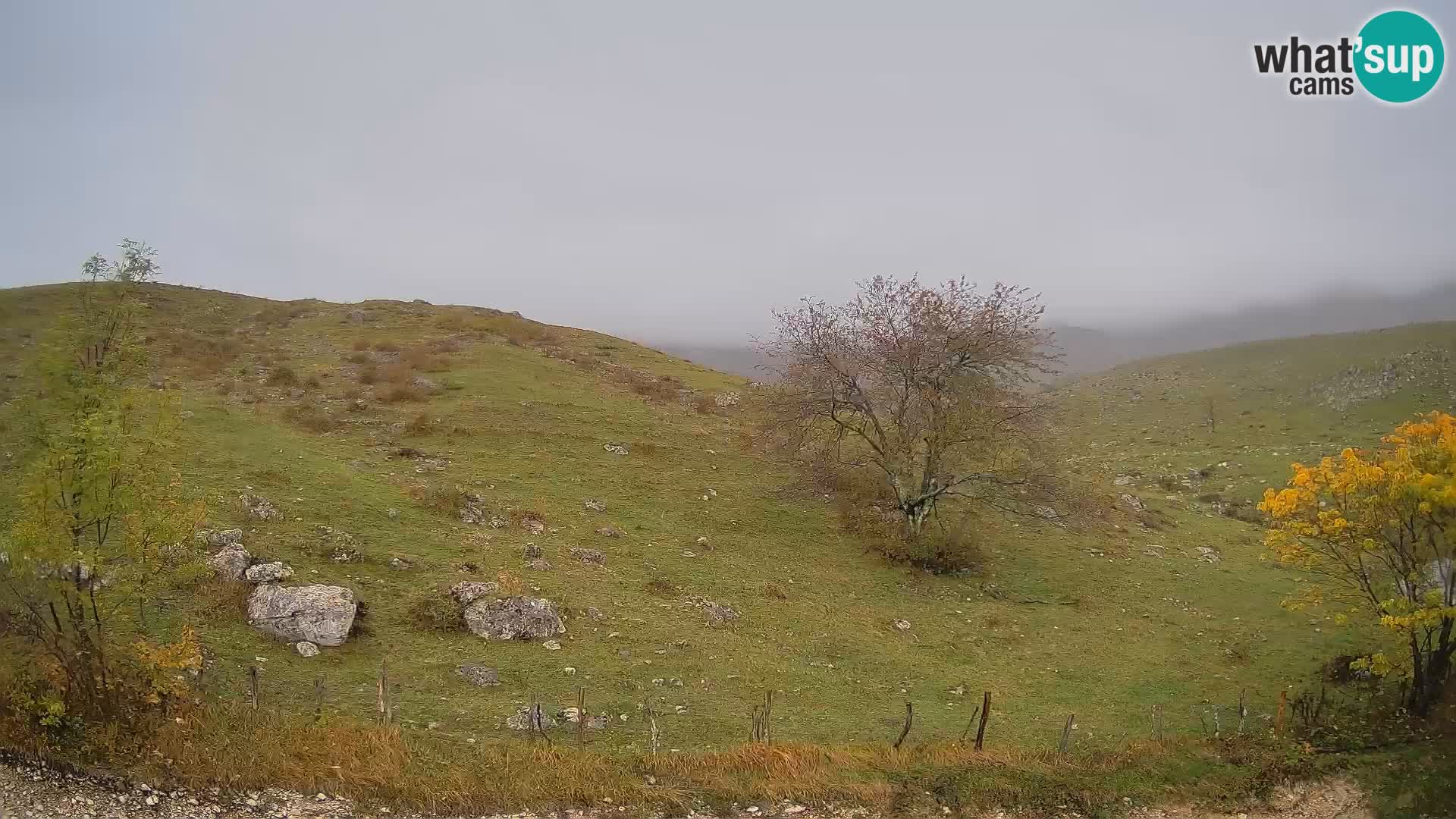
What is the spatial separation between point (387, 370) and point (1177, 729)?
4315 cm

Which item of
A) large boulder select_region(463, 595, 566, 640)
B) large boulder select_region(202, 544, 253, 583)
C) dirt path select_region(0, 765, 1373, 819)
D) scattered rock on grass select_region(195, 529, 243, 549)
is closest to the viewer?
dirt path select_region(0, 765, 1373, 819)

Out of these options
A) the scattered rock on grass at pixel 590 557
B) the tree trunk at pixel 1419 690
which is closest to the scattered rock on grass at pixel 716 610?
the scattered rock on grass at pixel 590 557

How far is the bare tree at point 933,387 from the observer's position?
28875mm

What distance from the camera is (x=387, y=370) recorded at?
45.1m

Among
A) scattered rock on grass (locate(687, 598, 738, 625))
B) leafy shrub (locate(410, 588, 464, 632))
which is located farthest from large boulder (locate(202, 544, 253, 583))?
scattered rock on grass (locate(687, 598, 738, 625))

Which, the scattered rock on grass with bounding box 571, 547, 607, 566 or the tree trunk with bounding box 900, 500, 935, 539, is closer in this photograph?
the scattered rock on grass with bounding box 571, 547, 607, 566

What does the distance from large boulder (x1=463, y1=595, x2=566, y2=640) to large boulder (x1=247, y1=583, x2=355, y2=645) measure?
9.59ft

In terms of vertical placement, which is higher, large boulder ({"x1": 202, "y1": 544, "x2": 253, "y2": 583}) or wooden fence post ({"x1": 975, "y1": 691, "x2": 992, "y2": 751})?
large boulder ({"x1": 202, "y1": 544, "x2": 253, "y2": 583})

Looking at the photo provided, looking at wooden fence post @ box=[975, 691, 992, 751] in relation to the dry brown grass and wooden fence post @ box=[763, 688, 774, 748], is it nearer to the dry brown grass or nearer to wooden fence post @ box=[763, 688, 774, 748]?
the dry brown grass

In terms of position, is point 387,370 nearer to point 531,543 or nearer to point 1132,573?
point 531,543

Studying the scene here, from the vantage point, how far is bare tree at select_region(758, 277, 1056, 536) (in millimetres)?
28875

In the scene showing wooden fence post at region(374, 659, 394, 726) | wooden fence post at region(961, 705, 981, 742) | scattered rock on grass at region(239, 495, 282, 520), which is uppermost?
scattered rock on grass at region(239, 495, 282, 520)

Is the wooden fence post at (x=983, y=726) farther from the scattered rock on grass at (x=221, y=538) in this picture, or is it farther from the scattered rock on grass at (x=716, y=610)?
the scattered rock on grass at (x=221, y=538)

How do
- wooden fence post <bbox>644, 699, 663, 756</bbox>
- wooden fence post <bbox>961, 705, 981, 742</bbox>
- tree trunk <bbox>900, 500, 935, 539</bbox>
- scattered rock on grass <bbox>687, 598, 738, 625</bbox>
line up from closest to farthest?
wooden fence post <bbox>644, 699, 663, 756</bbox>, wooden fence post <bbox>961, 705, 981, 742</bbox>, scattered rock on grass <bbox>687, 598, 738, 625</bbox>, tree trunk <bbox>900, 500, 935, 539</bbox>
